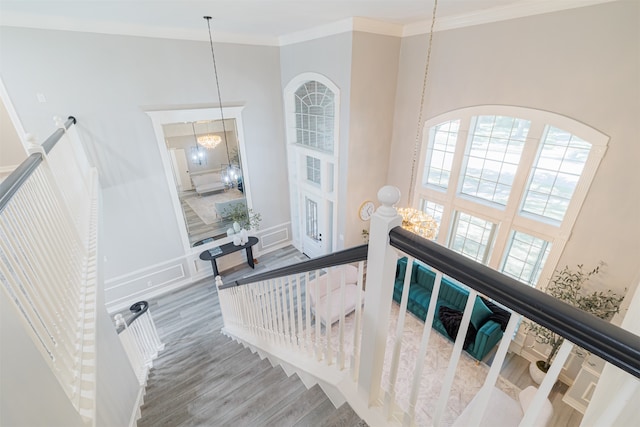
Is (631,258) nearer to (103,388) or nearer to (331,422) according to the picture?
(331,422)

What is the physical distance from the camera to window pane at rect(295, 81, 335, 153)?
5086 millimetres

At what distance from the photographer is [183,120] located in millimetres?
4961

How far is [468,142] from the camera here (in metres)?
4.32

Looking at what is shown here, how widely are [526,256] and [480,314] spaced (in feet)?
3.65

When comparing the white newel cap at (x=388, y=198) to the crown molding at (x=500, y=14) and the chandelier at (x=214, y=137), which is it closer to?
the crown molding at (x=500, y=14)

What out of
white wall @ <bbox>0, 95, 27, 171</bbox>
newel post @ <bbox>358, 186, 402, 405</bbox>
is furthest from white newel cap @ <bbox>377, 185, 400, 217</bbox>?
white wall @ <bbox>0, 95, 27, 171</bbox>

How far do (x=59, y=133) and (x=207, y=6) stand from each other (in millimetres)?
2229

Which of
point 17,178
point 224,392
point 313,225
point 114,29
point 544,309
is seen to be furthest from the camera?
point 313,225

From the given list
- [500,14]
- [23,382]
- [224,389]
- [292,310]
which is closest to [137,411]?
[224,389]

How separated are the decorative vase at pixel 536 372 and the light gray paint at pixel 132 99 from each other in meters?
5.72

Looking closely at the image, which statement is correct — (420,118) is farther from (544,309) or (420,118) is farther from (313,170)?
(544,309)

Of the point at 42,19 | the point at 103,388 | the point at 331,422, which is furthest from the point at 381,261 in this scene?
the point at 42,19

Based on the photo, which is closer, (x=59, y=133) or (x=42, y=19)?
(x=59, y=133)

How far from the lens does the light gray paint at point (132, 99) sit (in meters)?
3.82
